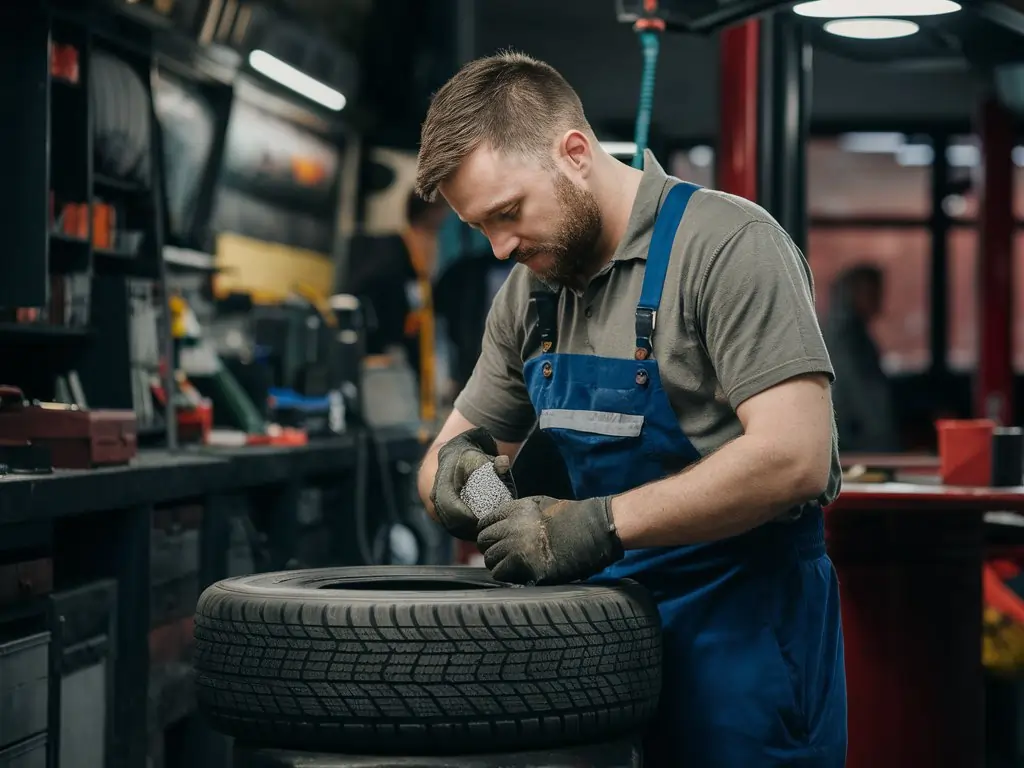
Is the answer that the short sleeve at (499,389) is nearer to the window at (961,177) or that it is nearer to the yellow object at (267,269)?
the yellow object at (267,269)

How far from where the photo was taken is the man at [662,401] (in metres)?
1.75

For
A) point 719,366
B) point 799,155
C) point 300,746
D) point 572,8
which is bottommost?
point 300,746

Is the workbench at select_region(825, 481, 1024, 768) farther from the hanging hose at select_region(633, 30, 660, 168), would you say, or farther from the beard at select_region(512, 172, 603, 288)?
the beard at select_region(512, 172, 603, 288)

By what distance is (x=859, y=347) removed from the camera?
7320mm

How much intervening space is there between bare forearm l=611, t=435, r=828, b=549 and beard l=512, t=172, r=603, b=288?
13.9 inches

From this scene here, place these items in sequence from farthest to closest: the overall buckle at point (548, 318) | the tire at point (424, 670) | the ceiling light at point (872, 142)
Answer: the ceiling light at point (872, 142) < the overall buckle at point (548, 318) < the tire at point (424, 670)

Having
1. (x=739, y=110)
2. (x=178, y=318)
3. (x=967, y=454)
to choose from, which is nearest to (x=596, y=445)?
(x=967, y=454)

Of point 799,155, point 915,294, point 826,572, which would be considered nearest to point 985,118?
point 915,294

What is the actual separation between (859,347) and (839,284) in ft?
1.75

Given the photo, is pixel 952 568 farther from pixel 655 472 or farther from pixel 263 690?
pixel 263 690

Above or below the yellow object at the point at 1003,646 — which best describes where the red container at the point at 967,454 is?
above

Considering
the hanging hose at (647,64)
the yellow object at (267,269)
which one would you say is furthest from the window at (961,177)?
the hanging hose at (647,64)

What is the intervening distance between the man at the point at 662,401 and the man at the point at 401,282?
4.74m

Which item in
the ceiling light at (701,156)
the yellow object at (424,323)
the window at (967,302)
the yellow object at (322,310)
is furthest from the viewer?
the ceiling light at (701,156)
